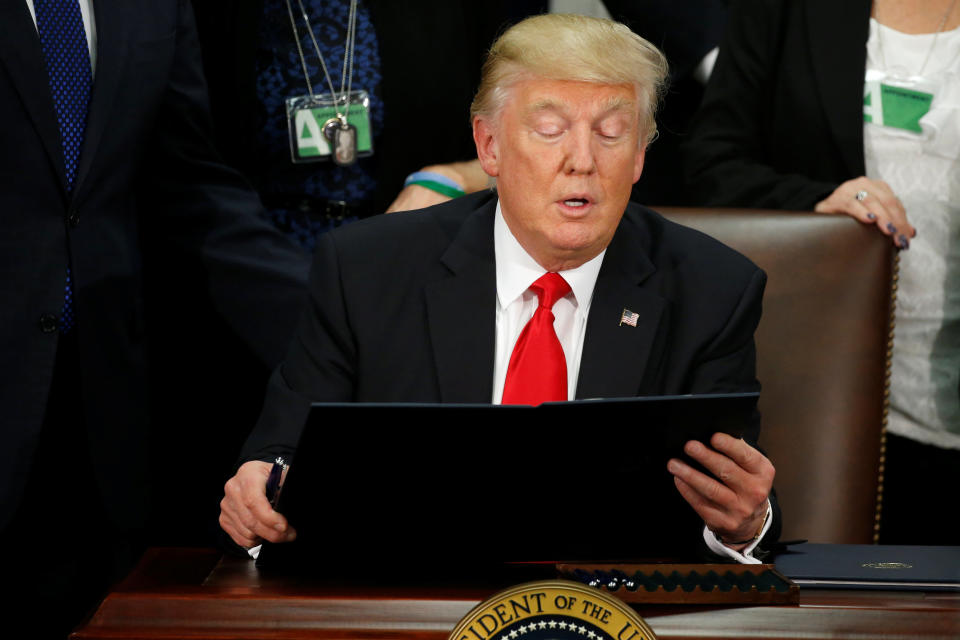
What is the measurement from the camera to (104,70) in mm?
1936

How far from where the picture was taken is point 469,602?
1121mm

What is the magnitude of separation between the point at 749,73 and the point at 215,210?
111 cm

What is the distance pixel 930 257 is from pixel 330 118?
3.87ft

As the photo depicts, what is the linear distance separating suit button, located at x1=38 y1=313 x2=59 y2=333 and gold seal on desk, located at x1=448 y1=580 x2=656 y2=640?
1.13 metres

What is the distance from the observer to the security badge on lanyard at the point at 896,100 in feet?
7.54

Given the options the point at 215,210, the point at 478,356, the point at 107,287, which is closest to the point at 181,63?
the point at 215,210

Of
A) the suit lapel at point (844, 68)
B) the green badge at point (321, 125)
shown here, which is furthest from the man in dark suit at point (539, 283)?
the suit lapel at point (844, 68)

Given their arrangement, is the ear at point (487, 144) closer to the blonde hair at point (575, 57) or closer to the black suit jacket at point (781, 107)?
the blonde hair at point (575, 57)

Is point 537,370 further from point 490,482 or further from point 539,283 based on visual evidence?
point 490,482

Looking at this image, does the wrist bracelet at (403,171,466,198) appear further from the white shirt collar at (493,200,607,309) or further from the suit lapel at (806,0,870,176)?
the suit lapel at (806,0,870,176)

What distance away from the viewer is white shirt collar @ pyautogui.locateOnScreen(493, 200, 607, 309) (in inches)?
66.7

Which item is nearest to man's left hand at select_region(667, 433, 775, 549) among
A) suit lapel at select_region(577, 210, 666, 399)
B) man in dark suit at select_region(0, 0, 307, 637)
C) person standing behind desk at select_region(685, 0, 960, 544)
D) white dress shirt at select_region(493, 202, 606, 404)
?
suit lapel at select_region(577, 210, 666, 399)

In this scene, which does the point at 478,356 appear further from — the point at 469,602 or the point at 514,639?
the point at 514,639

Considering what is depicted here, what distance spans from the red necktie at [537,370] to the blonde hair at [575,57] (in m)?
0.32
